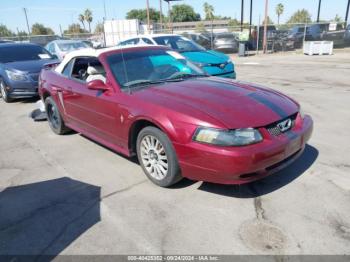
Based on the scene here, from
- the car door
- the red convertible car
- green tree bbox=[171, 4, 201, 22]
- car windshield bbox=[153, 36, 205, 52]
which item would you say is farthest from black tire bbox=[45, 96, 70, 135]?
green tree bbox=[171, 4, 201, 22]

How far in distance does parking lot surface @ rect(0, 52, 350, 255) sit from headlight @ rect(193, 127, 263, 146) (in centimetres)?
72

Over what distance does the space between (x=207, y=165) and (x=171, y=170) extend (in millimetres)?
501

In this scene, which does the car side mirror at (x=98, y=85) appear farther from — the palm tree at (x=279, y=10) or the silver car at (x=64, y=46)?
the palm tree at (x=279, y=10)

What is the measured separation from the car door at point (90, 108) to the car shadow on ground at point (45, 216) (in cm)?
79

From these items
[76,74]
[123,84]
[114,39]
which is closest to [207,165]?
[123,84]

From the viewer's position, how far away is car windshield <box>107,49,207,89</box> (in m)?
4.25

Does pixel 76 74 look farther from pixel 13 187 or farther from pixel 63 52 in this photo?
pixel 63 52

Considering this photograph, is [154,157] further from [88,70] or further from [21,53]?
[21,53]

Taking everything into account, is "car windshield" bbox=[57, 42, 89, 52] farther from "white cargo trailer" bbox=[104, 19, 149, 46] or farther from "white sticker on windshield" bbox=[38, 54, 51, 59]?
"white cargo trailer" bbox=[104, 19, 149, 46]

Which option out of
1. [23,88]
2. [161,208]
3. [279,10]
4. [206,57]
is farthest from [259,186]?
[279,10]

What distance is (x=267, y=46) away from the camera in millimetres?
24562

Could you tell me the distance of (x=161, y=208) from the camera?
3420 mm

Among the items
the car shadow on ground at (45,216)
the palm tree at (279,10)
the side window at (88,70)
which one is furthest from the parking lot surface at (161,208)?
the palm tree at (279,10)

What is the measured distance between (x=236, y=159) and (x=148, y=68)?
6.65ft
